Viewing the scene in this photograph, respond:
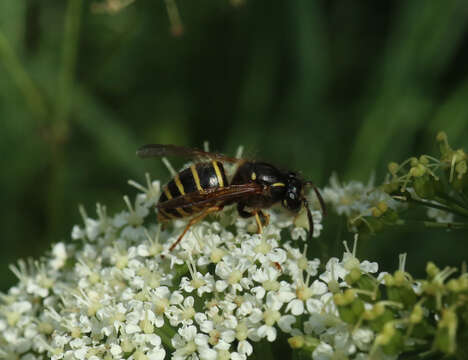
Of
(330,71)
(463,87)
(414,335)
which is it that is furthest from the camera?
(330,71)

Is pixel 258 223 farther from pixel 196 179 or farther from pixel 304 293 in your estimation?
pixel 304 293

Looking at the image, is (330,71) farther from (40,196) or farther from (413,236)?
(40,196)

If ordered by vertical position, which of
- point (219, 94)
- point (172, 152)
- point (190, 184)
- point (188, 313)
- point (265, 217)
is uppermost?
point (219, 94)

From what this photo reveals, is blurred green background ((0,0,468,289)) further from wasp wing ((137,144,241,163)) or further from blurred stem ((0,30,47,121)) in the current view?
wasp wing ((137,144,241,163))

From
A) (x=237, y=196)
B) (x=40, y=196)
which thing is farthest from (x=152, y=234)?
(x=40, y=196)

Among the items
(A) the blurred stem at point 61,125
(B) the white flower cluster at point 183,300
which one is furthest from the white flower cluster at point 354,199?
A: (A) the blurred stem at point 61,125

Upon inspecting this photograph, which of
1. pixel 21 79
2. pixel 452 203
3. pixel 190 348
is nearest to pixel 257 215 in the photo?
pixel 190 348
